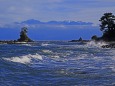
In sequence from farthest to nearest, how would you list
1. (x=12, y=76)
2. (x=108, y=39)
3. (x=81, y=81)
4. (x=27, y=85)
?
(x=108, y=39) < (x=12, y=76) < (x=81, y=81) < (x=27, y=85)

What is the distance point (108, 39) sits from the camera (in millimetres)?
134250

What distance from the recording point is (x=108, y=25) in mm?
136500

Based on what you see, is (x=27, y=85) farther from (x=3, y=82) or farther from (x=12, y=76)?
(x=12, y=76)

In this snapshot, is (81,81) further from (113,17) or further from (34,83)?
(113,17)

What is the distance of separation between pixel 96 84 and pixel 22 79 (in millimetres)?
5147

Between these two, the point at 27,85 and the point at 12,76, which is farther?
the point at 12,76

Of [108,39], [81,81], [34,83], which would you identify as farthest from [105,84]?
[108,39]

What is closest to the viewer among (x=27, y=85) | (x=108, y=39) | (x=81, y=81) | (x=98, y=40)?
(x=27, y=85)

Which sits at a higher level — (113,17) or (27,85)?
(113,17)

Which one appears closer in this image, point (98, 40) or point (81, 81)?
point (81, 81)

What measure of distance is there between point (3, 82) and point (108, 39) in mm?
111177

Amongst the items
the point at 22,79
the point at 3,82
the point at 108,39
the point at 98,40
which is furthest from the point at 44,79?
the point at 98,40

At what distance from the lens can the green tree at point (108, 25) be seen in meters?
135

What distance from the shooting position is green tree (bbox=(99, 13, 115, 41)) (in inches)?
5330
